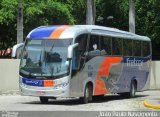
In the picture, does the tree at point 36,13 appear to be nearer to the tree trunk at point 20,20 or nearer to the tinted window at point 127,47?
the tree trunk at point 20,20

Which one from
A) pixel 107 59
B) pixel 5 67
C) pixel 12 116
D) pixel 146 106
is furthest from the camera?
pixel 5 67

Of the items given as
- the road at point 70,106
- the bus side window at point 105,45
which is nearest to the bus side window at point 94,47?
the bus side window at point 105,45

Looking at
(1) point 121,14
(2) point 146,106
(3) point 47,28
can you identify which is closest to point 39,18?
(1) point 121,14

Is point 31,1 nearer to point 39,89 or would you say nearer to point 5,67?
point 5,67

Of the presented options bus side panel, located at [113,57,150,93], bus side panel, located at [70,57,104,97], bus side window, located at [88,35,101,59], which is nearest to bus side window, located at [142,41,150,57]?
bus side panel, located at [113,57,150,93]

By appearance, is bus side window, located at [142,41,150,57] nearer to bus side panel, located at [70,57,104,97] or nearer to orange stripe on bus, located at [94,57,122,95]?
orange stripe on bus, located at [94,57,122,95]

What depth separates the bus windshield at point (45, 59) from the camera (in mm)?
21797

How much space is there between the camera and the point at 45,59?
2206 centimetres

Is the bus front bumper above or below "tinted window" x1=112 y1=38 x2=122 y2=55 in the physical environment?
below

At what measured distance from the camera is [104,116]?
17250mm

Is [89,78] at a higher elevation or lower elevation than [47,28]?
lower

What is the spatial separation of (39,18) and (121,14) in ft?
52.2

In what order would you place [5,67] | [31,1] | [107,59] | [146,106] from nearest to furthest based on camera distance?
[146,106]
[107,59]
[5,67]
[31,1]

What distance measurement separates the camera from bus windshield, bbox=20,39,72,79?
858 inches
